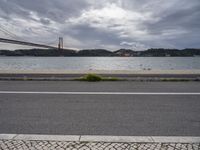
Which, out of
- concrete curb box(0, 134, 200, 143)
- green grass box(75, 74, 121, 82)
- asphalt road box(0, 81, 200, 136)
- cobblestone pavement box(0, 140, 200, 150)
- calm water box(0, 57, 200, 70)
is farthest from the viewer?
calm water box(0, 57, 200, 70)

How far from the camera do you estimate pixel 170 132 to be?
3398mm

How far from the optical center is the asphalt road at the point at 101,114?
3482 millimetres

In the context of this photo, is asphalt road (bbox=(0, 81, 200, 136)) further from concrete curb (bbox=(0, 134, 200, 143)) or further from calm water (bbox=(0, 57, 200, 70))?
calm water (bbox=(0, 57, 200, 70))

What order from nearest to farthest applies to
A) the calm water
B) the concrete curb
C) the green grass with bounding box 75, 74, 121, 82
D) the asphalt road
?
the concrete curb
the asphalt road
the green grass with bounding box 75, 74, 121, 82
the calm water

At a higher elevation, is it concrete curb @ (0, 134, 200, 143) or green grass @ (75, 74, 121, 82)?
green grass @ (75, 74, 121, 82)

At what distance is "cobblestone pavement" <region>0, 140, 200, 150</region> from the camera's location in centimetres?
277

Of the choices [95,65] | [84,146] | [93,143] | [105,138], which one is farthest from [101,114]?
[95,65]

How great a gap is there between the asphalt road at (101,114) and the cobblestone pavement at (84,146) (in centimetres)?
43

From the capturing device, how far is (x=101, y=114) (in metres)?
4.36

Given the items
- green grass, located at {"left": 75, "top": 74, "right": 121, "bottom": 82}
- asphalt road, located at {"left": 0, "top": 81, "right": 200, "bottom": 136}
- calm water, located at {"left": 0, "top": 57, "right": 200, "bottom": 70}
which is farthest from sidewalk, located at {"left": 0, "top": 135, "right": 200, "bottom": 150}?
calm water, located at {"left": 0, "top": 57, "right": 200, "bottom": 70}

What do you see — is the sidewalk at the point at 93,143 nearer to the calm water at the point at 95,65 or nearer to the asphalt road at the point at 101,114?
the asphalt road at the point at 101,114

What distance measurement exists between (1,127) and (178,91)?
6064 mm

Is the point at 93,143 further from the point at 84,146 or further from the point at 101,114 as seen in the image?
the point at 101,114

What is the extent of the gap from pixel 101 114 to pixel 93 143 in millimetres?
1451
